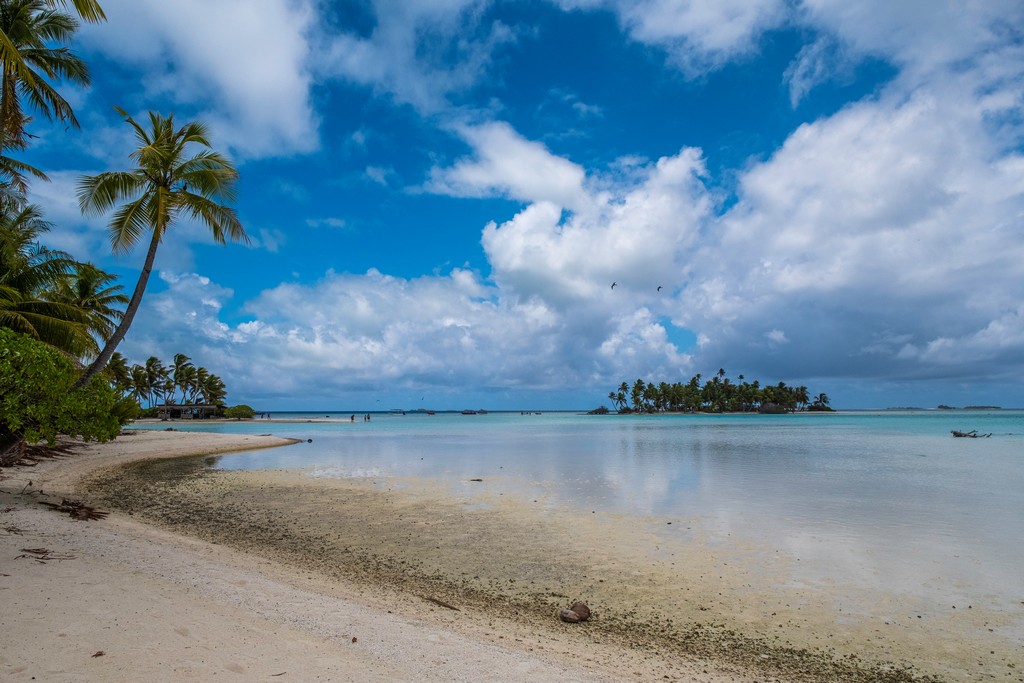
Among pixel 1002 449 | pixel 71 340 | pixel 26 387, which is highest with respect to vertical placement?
pixel 71 340

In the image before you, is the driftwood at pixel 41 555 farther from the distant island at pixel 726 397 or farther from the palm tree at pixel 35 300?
the distant island at pixel 726 397

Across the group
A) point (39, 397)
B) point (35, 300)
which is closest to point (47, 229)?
point (35, 300)

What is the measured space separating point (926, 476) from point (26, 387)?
31730 mm

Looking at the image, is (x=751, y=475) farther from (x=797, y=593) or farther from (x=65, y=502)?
(x=65, y=502)

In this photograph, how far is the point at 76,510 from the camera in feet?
38.6

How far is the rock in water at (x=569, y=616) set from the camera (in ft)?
23.1

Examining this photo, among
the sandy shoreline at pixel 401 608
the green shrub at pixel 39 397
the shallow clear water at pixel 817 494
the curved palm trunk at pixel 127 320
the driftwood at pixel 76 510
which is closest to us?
the sandy shoreline at pixel 401 608

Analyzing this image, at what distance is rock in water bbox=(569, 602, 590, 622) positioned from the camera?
7.14 metres

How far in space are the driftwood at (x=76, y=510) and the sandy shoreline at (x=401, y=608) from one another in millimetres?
406

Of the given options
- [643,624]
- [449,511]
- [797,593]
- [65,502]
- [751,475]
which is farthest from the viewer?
[751,475]

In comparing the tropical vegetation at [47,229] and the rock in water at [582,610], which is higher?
the tropical vegetation at [47,229]

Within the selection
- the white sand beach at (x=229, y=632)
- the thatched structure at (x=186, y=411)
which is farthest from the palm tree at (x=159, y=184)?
the thatched structure at (x=186, y=411)

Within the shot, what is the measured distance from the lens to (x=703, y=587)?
340 inches

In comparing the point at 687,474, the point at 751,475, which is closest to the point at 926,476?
the point at 751,475
